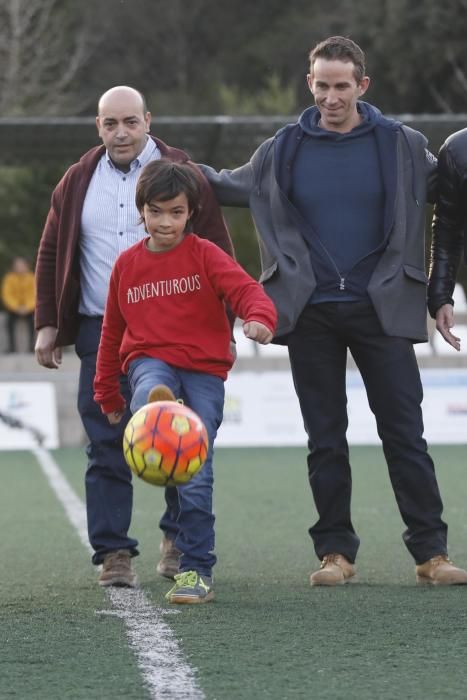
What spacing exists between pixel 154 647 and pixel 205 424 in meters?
1.32

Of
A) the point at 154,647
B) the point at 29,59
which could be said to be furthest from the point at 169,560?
the point at 29,59

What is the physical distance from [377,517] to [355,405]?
651 centimetres

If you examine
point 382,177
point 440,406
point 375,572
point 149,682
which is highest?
point 382,177

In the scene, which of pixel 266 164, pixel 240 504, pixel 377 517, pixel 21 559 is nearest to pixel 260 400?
pixel 240 504

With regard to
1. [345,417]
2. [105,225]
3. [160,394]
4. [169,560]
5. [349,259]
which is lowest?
[169,560]

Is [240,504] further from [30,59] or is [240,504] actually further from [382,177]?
[30,59]

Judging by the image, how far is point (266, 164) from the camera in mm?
6512

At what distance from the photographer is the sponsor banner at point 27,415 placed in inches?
627

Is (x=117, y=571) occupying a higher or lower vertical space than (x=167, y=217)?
lower

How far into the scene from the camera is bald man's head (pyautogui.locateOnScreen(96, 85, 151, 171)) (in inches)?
257

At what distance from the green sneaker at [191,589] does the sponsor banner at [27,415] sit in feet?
33.3

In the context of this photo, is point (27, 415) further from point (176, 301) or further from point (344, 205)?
point (176, 301)

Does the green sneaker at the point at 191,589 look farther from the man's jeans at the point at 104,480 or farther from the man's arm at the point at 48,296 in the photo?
the man's arm at the point at 48,296

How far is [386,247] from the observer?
6336 mm
